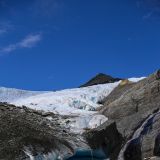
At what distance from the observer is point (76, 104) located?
27.3 meters

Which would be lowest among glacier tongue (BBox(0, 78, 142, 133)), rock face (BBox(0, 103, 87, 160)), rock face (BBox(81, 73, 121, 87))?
rock face (BBox(0, 103, 87, 160))

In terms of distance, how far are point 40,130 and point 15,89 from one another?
14.3 meters

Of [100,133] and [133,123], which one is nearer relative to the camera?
[100,133]

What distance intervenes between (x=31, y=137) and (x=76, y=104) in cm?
816

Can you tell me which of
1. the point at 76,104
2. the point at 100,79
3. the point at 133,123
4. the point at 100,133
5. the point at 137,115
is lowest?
the point at 100,133

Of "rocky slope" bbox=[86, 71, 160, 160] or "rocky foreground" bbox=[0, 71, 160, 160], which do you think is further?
"rocky foreground" bbox=[0, 71, 160, 160]

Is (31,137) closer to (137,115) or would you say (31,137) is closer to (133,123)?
(133,123)

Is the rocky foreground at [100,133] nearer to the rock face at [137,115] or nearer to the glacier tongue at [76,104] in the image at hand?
the rock face at [137,115]

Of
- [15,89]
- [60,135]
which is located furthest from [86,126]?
[15,89]

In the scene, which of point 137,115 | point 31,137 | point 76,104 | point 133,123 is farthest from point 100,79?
point 31,137

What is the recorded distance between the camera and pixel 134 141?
1903 centimetres

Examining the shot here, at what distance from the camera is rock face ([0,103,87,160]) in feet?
60.2

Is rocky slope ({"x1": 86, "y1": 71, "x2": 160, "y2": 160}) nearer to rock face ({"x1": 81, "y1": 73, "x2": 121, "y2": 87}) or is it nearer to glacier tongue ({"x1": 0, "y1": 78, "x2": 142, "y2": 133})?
glacier tongue ({"x1": 0, "y1": 78, "x2": 142, "y2": 133})

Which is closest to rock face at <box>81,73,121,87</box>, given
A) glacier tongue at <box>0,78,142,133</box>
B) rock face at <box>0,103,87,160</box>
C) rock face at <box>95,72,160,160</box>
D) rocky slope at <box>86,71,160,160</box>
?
glacier tongue at <box>0,78,142,133</box>
